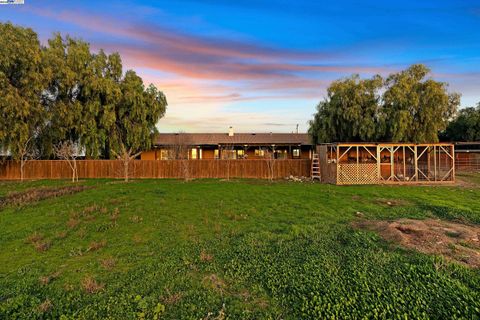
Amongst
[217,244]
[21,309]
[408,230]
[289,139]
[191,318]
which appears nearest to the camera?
[191,318]

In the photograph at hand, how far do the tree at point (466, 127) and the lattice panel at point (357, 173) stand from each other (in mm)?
23782

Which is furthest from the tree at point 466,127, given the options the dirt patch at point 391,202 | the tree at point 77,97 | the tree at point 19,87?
the tree at point 19,87

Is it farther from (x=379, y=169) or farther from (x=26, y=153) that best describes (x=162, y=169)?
(x=379, y=169)

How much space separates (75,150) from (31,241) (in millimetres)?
20568

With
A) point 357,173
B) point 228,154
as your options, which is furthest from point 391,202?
point 228,154

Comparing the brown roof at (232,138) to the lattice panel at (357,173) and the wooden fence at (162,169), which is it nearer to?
the wooden fence at (162,169)

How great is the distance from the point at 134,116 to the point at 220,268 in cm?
2422

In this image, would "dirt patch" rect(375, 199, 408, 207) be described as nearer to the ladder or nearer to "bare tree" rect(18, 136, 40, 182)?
the ladder

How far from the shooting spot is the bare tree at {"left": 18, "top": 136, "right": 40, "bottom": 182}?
78.0ft

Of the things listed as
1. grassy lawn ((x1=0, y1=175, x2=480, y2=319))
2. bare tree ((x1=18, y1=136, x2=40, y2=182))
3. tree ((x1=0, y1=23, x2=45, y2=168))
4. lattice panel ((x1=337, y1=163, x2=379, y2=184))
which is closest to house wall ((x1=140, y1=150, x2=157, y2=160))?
bare tree ((x1=18, y1=136, x2=40, y2=182))

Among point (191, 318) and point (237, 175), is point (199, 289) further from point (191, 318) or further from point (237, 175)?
point (237, 175)

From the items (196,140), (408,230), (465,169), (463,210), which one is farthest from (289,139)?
(408,230)

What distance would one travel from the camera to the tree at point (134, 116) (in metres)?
27.3

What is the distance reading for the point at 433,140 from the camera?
84.9ft
